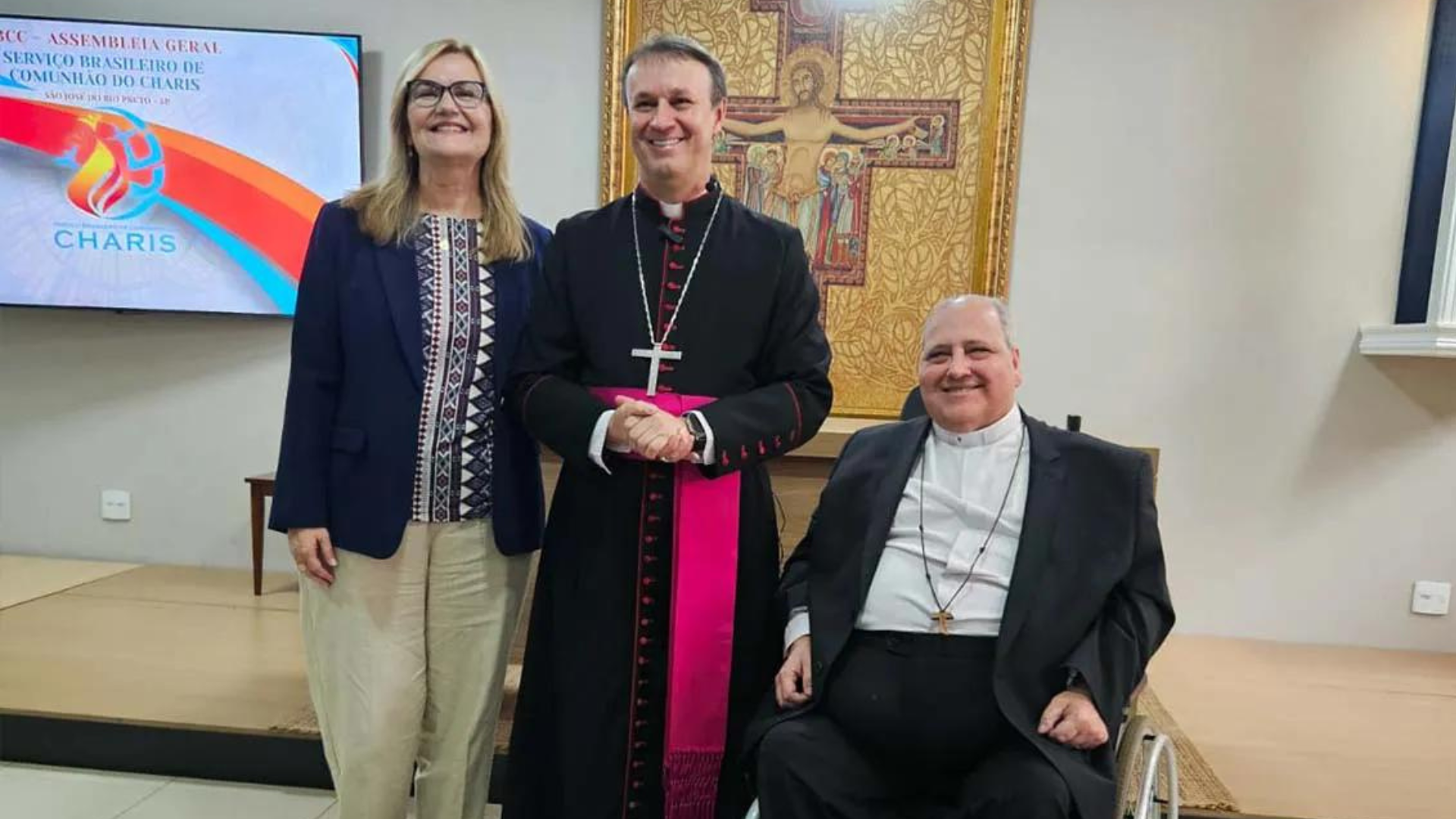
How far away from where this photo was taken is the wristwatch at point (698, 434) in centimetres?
133

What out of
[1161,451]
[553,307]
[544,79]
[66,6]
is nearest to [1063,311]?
[1161,451]

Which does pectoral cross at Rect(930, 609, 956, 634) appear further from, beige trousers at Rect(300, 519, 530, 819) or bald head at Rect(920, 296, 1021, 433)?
beige trousers at Rect(300, 519, 530, 819)

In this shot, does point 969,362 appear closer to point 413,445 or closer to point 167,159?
point 413,445

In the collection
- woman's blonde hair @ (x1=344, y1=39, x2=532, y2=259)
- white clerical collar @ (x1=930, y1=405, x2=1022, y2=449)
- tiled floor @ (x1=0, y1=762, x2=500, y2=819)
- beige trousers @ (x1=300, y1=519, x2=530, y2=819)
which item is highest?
woman's blonde hair @ (x1=344, y1=39, x2=532, y2=259)

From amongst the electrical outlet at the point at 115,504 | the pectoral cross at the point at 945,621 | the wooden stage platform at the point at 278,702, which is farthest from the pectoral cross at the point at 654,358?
the electrical outlet at the point at 115,504

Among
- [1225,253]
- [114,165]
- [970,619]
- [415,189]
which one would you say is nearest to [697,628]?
[970,619]

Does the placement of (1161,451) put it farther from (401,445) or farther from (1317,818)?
(401,445)

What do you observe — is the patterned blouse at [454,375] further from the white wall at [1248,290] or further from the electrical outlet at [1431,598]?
the electrical outlet at [1431,598]

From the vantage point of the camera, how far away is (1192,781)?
6.96 feet

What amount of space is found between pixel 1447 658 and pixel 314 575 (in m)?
3.70

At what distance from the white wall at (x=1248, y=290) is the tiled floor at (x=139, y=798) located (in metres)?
2.62

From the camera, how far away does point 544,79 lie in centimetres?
339

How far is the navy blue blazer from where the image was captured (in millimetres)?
1393

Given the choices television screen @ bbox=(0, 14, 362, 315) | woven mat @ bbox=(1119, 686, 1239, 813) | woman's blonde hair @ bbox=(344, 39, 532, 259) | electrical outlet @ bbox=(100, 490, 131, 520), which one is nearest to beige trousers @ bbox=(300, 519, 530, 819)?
woman's blonde hair @ bbox=(344, 39, 532, 259)
